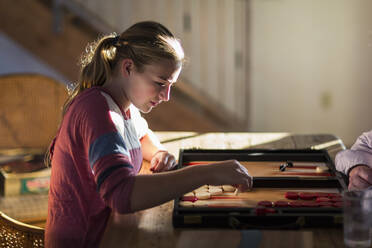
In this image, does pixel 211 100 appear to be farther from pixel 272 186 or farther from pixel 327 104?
pixel 272 186

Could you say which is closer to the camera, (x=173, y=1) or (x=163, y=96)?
(x=163, y=96)

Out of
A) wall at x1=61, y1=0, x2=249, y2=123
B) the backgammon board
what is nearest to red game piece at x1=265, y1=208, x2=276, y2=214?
the backgammon board

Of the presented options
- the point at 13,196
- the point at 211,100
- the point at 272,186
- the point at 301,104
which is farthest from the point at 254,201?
the point at 301,104

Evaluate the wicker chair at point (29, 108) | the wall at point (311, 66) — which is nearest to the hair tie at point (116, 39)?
the wicker chair at point (29, 108)

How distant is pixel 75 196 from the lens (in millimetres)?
1446

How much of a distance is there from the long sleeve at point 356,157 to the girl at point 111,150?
35cm

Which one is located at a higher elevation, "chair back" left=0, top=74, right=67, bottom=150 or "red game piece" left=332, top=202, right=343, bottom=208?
"chair back" left=0, top=74, right=67, bottom=150

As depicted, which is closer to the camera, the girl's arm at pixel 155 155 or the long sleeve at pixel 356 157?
the long sleeve at pixel 356 157

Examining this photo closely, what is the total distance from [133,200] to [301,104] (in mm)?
3713

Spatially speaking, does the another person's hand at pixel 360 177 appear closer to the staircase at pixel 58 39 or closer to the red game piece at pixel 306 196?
the red game piece at pixel 306 196

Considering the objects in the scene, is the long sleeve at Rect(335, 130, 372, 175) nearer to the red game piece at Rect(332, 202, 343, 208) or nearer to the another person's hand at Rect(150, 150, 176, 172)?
the red game piece at Rect(332, 202, 343, 208)

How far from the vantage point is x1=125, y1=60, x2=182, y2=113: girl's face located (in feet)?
4.91

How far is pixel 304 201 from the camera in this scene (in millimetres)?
1371

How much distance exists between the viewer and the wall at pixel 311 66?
4.58 metres
